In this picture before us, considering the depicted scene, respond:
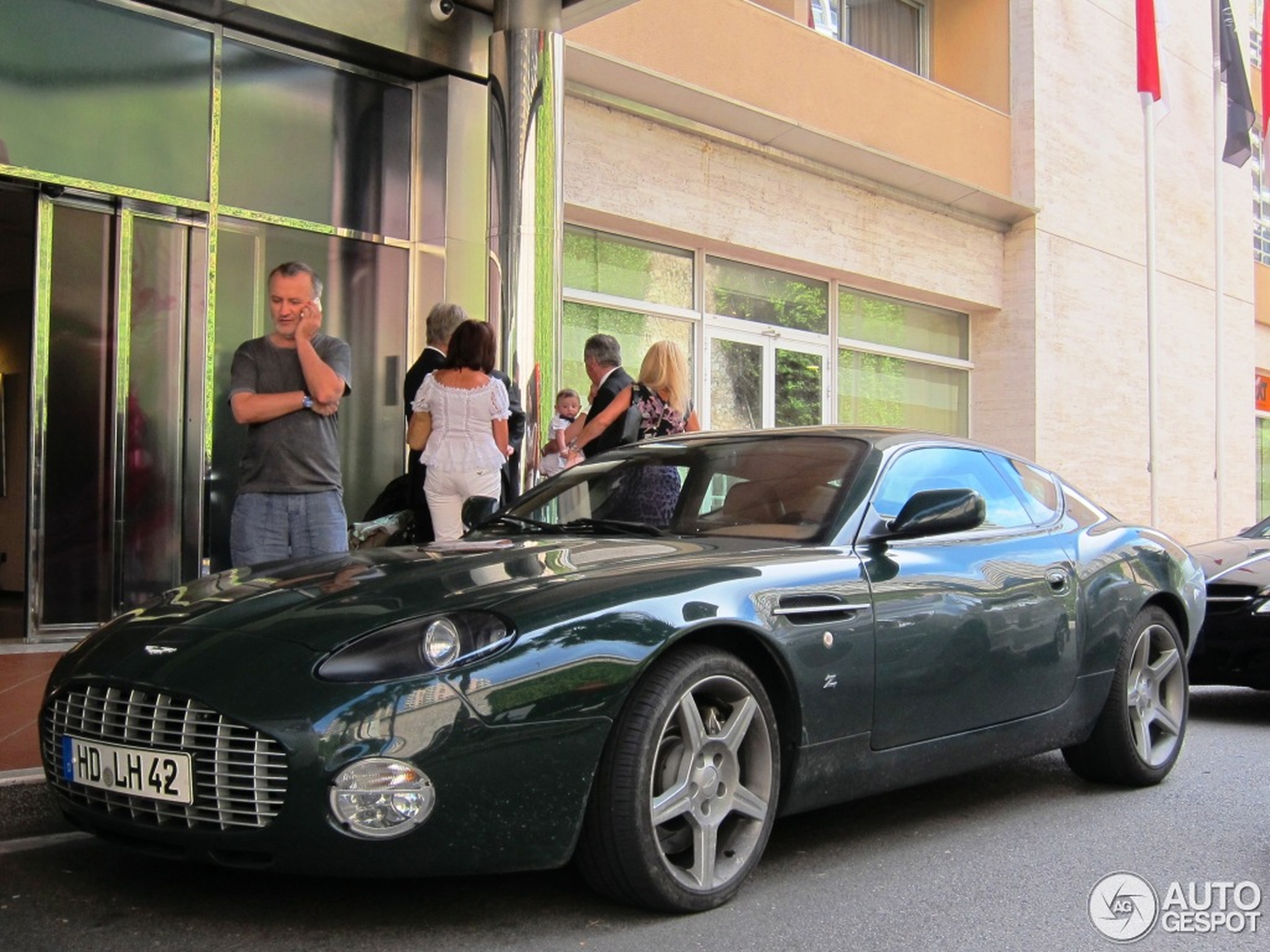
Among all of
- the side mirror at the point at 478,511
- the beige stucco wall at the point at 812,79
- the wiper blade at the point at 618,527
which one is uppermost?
the beige stucco wall at the point at 812,79

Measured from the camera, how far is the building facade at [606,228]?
8422mm

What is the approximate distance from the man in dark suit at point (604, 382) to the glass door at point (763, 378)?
5.00 m

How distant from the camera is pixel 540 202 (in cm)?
873

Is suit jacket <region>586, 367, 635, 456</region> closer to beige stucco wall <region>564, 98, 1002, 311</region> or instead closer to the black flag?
beige stucco wall <region>564, 98, 1002, 311</region>

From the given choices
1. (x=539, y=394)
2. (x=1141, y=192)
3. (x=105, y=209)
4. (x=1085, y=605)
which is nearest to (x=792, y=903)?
(x=1085, y=605)

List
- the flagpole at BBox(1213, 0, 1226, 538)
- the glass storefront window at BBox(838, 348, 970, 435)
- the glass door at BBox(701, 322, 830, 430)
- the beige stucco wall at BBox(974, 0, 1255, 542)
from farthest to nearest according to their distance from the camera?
the flagpole at BBox(1213, 0, 1226, 538)
the beige stucco wall at BBox(974, 0, 1255, 542)
the glass storefront window at BBox(838, 348, 970, 435)
the glass door at BBox(701, 322, 830, 430)

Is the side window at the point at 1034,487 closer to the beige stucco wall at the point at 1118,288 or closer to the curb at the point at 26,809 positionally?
the curb at the point at 26,809

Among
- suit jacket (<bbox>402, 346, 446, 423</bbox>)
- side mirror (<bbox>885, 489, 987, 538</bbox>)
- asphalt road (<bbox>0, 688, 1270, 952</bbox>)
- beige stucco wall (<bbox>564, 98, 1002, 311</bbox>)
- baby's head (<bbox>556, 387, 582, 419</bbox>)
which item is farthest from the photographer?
beige stucco wall (<bbox>564, 98, 1002, 311</bbox>)

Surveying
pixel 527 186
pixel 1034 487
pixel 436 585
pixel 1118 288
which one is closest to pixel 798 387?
pixel 1118 288

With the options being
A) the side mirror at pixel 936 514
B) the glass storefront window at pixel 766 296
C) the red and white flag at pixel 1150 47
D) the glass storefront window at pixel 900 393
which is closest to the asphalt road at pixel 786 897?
the side mirror at pixel 936 514

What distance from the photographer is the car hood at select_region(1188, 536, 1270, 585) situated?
719 centimetres

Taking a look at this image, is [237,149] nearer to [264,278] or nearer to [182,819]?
[264,278]

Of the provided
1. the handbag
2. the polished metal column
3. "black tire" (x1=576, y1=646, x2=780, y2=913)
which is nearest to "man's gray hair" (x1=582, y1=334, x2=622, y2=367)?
the handbag

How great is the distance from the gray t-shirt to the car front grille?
2143 millimetres
